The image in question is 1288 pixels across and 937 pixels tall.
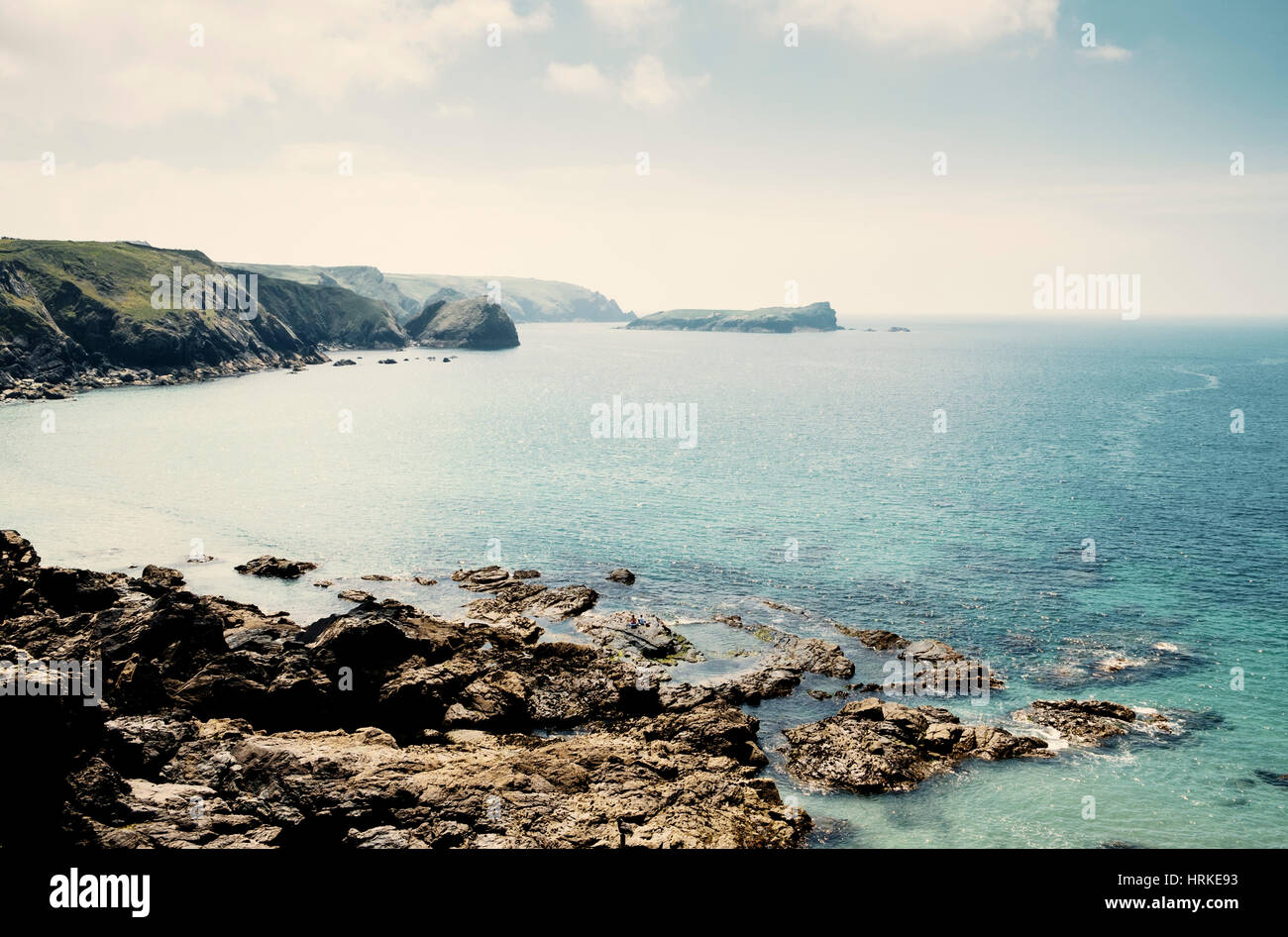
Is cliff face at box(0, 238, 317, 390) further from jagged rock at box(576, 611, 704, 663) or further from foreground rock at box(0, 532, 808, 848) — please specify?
jagged rock at box(576, 611, 704, 663)

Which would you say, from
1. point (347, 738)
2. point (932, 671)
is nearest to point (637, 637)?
point (932, 671)

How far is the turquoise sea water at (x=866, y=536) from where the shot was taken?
1355 inches

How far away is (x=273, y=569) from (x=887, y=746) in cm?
4727

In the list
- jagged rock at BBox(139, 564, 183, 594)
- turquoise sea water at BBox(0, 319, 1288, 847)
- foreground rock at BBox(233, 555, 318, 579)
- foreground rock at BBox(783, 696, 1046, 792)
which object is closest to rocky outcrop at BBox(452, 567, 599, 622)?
turquoise sea water at BBox(0, 319, 1288, 847)

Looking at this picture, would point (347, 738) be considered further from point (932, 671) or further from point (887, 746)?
point (932, 671)

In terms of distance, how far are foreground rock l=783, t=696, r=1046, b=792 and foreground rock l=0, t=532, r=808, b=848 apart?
104 inches

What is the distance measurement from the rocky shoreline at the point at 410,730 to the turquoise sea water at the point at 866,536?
2.55 metres

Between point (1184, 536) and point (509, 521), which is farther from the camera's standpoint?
point (509, 521)

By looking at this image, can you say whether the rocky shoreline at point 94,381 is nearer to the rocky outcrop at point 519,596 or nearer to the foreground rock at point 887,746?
the rocky outcrop at point 519,596

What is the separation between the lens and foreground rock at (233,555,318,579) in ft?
196
